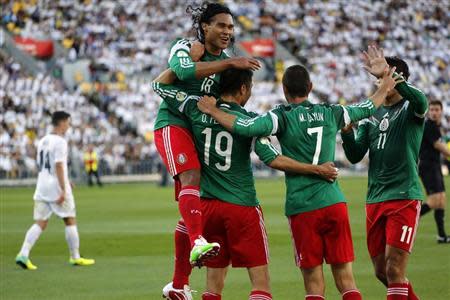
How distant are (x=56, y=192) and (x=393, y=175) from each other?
24.7 feet

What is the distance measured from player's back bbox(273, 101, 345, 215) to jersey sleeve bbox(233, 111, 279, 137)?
3.1 inches

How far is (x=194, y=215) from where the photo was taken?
8609mm

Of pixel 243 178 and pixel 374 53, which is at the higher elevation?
pixel 374 53

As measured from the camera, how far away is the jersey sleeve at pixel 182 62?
28.7 ft

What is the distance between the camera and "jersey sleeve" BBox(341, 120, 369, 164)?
31.4ft

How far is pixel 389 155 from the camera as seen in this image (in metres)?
9.47

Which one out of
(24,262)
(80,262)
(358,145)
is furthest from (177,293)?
(80,262)

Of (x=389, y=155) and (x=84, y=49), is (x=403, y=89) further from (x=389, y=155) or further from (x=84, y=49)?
(x=84, y=49)

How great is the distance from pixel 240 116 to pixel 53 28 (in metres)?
43.0

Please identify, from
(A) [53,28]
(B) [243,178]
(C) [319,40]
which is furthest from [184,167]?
(C) [319,40]

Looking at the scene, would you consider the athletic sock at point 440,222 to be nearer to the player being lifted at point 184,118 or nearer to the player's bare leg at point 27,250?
the player's bare leg at point 27,250

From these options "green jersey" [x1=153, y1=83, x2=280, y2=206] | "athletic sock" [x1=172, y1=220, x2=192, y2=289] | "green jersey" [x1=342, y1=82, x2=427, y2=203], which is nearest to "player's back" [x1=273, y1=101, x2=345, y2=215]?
"green jersey" [x1=153, y1=83, x2=280, y2=206]

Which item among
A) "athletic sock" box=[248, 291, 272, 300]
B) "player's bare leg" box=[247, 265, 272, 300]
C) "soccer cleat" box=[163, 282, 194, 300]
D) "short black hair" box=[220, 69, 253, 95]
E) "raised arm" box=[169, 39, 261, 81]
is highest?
"raised arm" box=[169, 39, 261, 81]

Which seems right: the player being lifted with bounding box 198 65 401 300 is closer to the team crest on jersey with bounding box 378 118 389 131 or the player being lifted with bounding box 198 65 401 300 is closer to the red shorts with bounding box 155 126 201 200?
the red shorts with bounding box 155 126 201 200
